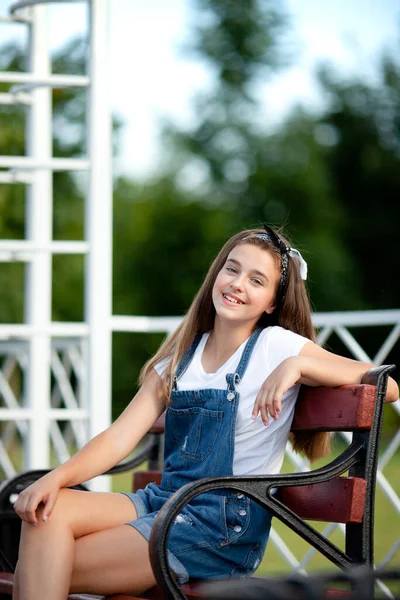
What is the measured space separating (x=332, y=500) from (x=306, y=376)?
0.26m

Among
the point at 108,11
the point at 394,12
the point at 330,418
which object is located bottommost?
the point at 330,418

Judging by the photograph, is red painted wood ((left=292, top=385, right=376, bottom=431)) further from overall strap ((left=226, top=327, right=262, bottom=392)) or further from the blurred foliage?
the blurred foliage

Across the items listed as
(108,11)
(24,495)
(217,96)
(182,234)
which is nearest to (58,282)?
(182,234)

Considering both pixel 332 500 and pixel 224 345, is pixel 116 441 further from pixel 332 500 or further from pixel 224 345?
pixel 332 500

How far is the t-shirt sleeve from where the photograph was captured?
2.15m

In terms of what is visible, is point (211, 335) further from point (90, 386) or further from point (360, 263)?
point (360, 263)

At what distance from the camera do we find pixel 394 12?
18.7 meters

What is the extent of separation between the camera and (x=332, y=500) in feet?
6.65

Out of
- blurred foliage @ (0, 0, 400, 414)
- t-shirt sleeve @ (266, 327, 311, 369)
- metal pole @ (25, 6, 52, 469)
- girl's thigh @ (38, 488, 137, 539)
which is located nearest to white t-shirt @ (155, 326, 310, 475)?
t-shirt sleeve @ (266, 327, 311, 369)

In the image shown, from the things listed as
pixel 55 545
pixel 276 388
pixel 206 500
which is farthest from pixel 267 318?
pixel 55 545

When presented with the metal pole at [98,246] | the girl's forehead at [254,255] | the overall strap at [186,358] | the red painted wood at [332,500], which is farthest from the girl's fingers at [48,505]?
the metal pole at [98,246]

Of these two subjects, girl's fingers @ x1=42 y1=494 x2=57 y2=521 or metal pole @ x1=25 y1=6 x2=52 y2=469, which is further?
metal pole @ x1=25 y1=6 x2=52 y2=469

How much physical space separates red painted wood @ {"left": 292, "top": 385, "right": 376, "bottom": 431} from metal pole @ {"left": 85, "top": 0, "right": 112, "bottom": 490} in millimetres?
1021

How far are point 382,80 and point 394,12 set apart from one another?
1.59 metres
